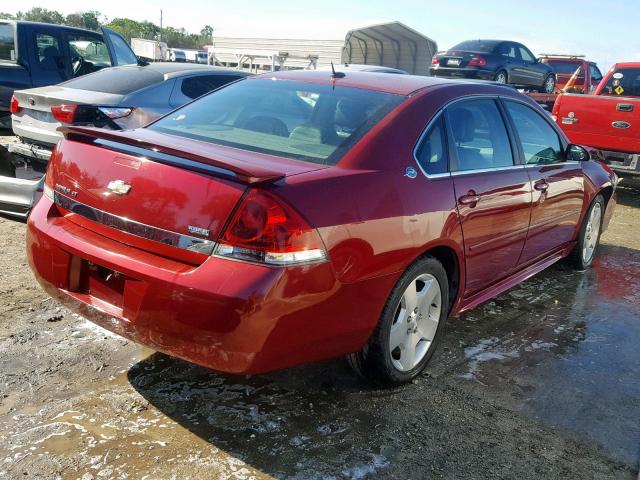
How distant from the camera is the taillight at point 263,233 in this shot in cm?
250

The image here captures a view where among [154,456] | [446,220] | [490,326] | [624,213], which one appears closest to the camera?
[154,456]

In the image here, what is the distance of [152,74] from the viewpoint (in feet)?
22.2

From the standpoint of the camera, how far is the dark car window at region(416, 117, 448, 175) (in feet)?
10.7

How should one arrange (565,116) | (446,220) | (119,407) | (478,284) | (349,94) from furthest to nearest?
(565,116), (478,284), (349,94), (446,220), (119,407)

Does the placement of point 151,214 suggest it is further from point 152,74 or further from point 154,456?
point 152,74

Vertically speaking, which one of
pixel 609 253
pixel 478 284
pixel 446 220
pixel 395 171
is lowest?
pixel 609 253

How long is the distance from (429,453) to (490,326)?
5.65 feet

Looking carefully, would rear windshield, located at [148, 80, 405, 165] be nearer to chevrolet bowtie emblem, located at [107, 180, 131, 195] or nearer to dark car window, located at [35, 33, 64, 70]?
chevrolet bowtie emblem, located at [107, 180, 131, 195]

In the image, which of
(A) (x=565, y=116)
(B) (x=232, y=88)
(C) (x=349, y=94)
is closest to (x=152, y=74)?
(B) (x=232, y=88)

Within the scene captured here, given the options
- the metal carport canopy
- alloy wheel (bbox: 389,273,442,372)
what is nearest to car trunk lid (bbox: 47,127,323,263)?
alloy wheel (bbox: 389,273,442,372)

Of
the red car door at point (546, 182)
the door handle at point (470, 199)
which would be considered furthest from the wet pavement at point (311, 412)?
the door handle at point (470, 199)

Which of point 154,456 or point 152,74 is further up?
point 152,74

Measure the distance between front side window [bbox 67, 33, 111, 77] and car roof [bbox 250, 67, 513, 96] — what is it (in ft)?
20.6

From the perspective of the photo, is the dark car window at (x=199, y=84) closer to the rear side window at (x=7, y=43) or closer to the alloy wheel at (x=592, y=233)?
the rear side window at (x=7, y=43)
